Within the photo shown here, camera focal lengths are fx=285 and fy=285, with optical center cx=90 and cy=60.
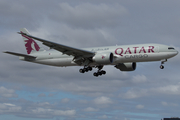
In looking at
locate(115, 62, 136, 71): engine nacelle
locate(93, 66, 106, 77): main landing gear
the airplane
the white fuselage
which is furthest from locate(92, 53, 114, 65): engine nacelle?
locate(115, 62, 136, 71): engine nacelle

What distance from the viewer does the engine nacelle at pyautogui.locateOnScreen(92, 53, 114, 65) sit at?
44.6m

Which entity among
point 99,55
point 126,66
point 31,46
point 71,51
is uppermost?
point 31,46

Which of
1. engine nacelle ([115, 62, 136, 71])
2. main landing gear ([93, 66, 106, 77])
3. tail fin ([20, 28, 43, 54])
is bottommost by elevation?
main landing gear ([93, 66, 106, 77])

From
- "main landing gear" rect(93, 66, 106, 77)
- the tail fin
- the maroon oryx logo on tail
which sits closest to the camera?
"main landing gear" rect(93, 66, 106, 77)

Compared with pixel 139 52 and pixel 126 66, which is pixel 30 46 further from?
pixel 139 52

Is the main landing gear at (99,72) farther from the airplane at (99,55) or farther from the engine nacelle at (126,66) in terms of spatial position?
the engine nacelle at (126,66)

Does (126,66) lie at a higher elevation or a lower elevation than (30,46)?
lower

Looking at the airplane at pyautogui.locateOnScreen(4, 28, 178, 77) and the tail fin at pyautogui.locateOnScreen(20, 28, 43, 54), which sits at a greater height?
the tail fin at pyautogui.locateOnScreen(20, 28, 43, 54)

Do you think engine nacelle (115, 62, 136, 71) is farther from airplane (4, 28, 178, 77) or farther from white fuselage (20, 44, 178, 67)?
white fuselage (20, 44, 178, 67)

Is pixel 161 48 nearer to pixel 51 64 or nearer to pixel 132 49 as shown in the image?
pixel 132 49

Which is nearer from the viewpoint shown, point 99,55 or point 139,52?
point 139,52

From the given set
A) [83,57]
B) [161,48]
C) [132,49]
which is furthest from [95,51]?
[161,48]

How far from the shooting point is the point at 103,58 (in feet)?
147

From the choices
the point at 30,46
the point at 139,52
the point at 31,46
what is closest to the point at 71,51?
the point at 139,52
